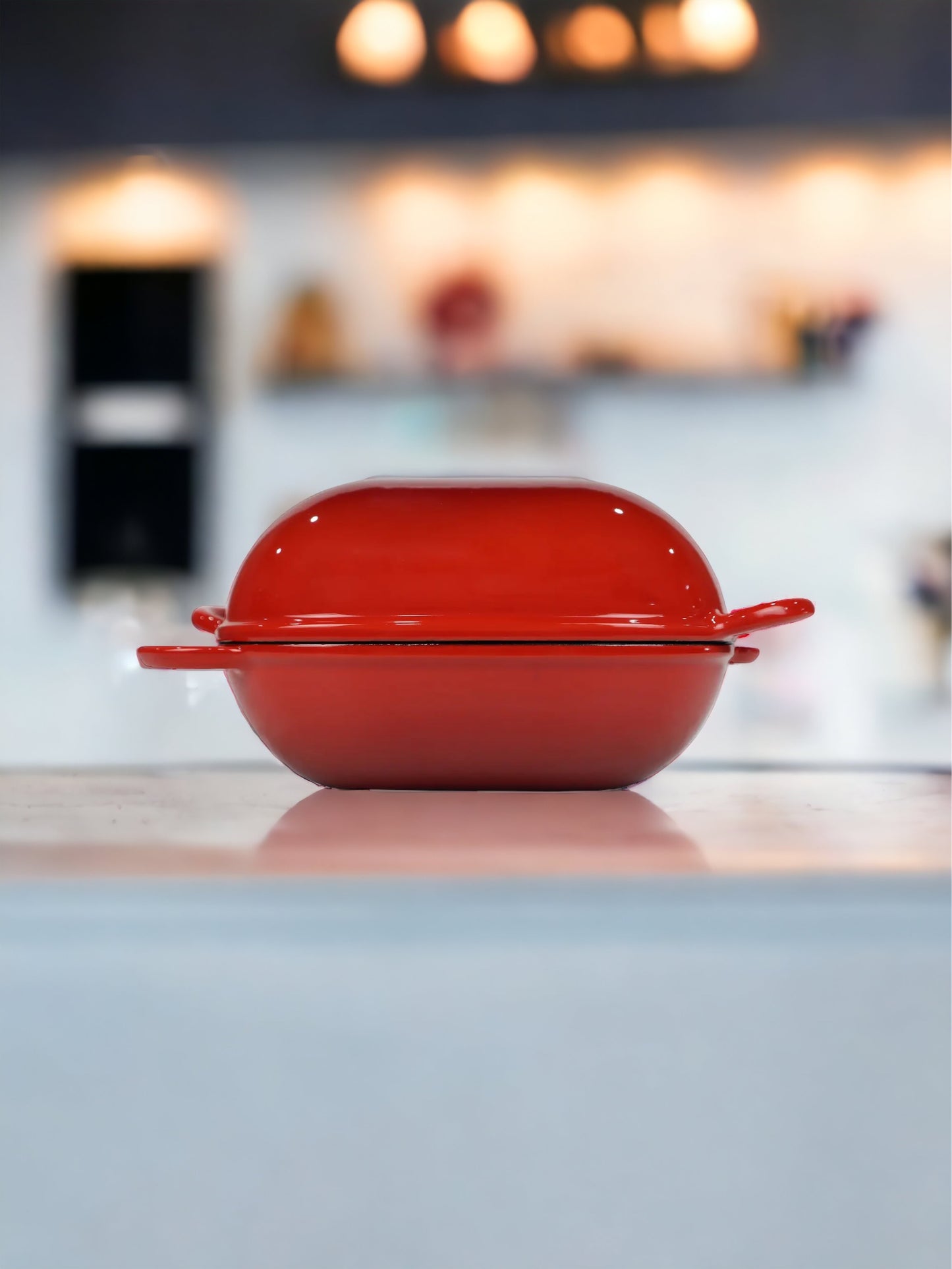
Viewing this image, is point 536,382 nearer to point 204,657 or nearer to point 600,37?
point 600,37

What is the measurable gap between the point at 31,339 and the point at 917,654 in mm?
2170

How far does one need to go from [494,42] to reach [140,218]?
941 mm

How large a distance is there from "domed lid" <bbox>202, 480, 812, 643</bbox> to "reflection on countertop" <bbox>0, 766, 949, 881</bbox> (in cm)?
7

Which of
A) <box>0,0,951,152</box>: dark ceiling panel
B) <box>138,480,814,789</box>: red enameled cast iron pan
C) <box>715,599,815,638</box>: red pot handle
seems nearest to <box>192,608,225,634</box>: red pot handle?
<box>138,480,814,789</box>: red enameled cast iron pan

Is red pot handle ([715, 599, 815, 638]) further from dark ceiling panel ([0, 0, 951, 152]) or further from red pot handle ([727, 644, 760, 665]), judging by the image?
dark ceiling panel ([0, 0, 951, 152])

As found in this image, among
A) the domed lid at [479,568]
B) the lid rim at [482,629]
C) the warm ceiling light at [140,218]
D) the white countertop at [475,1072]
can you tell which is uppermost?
the warm ceiling light at [140,218]

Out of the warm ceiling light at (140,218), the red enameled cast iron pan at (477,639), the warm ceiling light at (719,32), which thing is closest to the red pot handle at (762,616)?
the red enameled cast iron pan at (477,639)

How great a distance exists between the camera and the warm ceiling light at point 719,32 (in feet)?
7.97

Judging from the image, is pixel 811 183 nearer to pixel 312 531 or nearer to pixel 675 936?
pixel 312 531

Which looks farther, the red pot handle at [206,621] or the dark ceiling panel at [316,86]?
the dark ceiling panel at [316,86]

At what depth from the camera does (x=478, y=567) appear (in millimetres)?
466

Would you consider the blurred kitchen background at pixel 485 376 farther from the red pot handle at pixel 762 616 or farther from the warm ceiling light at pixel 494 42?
the red pot handle at pixel 762 616

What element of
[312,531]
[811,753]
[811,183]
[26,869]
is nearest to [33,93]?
[811,183]

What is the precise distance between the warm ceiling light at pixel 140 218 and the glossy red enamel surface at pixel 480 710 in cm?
264
